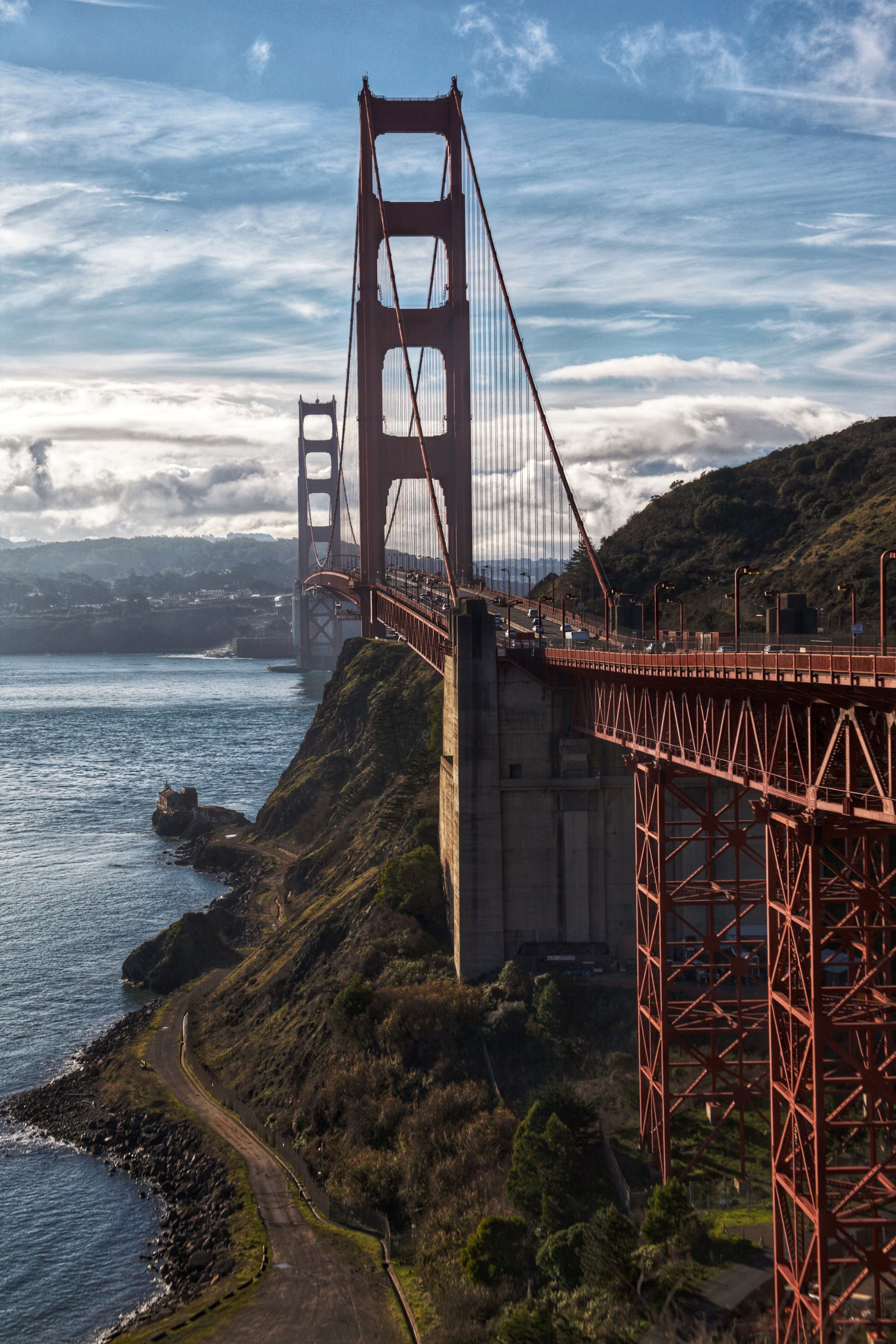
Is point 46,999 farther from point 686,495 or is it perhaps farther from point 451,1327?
point 686,495

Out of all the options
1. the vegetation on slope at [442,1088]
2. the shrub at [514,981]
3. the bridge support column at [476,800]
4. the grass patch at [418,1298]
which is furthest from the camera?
the bridge support column at [476,800]

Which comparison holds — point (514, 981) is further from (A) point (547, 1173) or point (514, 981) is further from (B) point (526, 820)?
(A) point (547, 1173)

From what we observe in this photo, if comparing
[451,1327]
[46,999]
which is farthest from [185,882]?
[451,1327]

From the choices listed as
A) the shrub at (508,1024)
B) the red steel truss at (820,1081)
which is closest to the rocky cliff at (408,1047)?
the shrub at (508,1024)

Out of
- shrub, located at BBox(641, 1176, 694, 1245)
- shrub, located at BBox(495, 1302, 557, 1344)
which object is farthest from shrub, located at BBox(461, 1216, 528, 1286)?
shrub, located at BBox(641, 1176, 694, 1245)

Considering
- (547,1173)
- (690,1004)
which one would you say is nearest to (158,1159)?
(547,1173)

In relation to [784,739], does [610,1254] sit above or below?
below

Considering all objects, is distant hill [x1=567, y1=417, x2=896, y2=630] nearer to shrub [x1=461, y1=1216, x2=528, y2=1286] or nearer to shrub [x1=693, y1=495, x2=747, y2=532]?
shrub [x1=693, y1=495, x2=747, y2=532]

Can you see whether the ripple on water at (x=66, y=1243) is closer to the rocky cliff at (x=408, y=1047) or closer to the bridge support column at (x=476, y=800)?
the rocky cliff at (x=408, y=1047)
